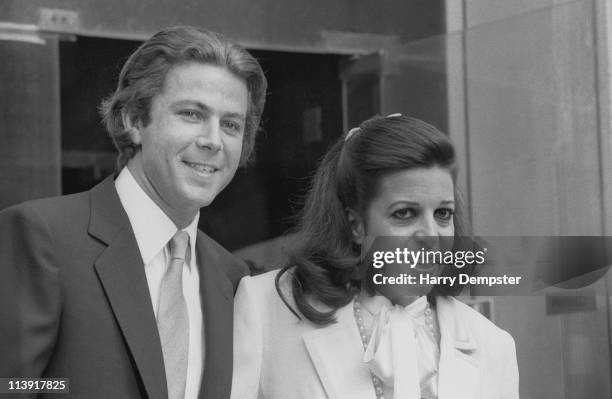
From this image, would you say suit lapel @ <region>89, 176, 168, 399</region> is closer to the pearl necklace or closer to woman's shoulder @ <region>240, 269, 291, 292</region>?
woman's shoulder @ <region>240, 269, 291, 292</region>

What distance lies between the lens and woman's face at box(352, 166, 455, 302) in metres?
2.15

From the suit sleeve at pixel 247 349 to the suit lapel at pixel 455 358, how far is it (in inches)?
16.4

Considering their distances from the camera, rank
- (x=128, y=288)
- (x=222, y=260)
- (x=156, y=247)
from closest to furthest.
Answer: (x=128, y=288)
(x=156, y=247)
(x=222, y=260)

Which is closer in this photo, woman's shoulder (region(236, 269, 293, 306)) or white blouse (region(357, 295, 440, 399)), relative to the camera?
white blouse (region(357, 295, 440, 399))

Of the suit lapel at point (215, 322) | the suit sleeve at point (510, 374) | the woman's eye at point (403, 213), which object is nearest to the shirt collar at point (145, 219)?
the suit lapel at point (215, 322)

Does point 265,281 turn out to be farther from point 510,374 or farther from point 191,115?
point 510,374

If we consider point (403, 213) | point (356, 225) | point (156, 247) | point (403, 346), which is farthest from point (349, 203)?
point (156, 247)

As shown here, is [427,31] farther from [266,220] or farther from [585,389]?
[585,389]

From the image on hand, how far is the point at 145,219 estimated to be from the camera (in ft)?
7.06

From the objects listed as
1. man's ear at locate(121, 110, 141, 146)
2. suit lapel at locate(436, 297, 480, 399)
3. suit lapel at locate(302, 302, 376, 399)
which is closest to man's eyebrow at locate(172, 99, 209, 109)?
man's ear at locate(121, 110, 141, 146)

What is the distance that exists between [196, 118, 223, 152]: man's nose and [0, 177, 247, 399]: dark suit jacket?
0.25 meters

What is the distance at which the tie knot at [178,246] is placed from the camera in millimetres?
2166

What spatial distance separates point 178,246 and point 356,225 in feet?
1.38

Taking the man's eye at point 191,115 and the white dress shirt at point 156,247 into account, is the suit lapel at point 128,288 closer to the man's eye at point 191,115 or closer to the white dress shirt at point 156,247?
the white dress shirt at point 156,247
